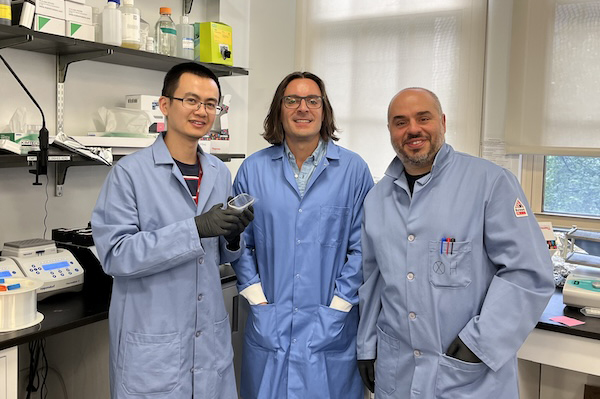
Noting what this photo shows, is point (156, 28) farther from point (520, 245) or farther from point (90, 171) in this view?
point (520, 245)

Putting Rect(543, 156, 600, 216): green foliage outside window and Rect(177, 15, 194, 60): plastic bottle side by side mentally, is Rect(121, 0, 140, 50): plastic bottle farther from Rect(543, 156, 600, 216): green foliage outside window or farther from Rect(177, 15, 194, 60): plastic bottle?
Rect(543, 156, 600, 216): green foliage outside window

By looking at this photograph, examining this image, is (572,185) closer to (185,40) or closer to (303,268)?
(303,268)

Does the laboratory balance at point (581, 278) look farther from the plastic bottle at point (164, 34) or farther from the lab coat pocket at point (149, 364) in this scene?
the plastic bottle at point (164, 34)

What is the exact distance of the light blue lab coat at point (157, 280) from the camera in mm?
1516

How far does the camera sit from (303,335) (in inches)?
72.8

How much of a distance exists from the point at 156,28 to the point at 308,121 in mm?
1131

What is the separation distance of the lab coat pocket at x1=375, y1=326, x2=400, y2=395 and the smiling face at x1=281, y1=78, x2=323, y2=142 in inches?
28.0

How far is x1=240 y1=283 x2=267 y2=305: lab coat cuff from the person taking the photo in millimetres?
1868

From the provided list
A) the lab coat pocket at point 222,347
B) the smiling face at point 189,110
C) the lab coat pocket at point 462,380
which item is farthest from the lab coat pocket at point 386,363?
the smiling face at point 189,110

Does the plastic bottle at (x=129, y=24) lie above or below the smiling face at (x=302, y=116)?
above

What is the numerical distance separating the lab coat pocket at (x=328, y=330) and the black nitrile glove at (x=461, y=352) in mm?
411

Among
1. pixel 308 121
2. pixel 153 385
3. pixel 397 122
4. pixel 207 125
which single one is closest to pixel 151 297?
pixel 153 385

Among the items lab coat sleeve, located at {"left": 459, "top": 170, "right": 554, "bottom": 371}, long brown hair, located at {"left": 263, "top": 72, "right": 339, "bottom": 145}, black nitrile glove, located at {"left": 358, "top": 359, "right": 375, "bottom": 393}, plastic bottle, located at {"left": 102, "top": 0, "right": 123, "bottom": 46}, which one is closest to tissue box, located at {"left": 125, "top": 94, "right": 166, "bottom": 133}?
plastic bottle, located at {"left": 102, "top": 0, "right": 123, "bottom": 46}

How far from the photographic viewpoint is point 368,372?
5.92ft
